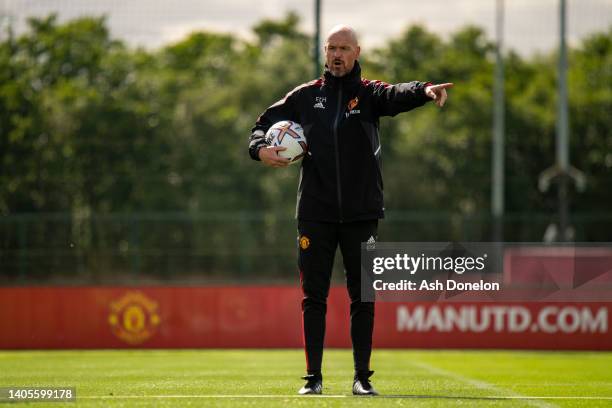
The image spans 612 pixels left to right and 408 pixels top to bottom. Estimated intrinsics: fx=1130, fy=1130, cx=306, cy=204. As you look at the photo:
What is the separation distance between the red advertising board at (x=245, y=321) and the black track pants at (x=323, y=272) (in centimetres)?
999

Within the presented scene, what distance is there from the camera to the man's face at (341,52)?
20.0ft

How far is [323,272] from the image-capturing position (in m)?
6.21

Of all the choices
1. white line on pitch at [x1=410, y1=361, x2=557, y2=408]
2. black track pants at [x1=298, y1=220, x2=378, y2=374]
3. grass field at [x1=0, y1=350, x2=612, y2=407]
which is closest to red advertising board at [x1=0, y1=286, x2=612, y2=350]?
grass field at [x1=0, y1=350, x2=612, y2=407]

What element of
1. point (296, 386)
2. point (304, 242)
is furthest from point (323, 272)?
point (296, 386)

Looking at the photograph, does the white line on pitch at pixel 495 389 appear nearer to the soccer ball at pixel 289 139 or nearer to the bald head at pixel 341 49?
the soccer ball at pixel 289 139

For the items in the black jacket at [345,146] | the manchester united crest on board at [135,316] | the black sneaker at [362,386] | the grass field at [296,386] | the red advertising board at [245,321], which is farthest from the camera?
the manchester united crest on board at [135,316]

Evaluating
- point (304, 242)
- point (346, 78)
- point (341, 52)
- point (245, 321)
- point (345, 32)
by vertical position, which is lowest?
point (245, 321)

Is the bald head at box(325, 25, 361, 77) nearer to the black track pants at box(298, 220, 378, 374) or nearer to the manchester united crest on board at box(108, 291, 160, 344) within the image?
the black track pants at box(298, 220, 378, 374)

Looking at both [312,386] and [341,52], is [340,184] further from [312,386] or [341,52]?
[312,386]

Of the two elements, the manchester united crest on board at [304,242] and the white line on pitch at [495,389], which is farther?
the manchester united crest on board at [304,242]

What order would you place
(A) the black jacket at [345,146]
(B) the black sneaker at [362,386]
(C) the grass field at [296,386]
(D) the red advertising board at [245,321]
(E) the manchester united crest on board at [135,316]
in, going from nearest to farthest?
(C) the grass field at [296,386] → (B) the black sneaker at [362,386] → (A) the black jacket at [345,146] → (D) the red advertising board at [245,321] → (E) the manchester united crest on board at [135,316]

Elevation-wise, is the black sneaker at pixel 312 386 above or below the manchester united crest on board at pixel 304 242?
below

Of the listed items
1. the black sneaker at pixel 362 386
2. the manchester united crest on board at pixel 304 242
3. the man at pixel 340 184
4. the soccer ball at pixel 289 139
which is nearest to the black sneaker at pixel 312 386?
the man at pixel 340 184

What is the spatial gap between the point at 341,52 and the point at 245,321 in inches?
428
